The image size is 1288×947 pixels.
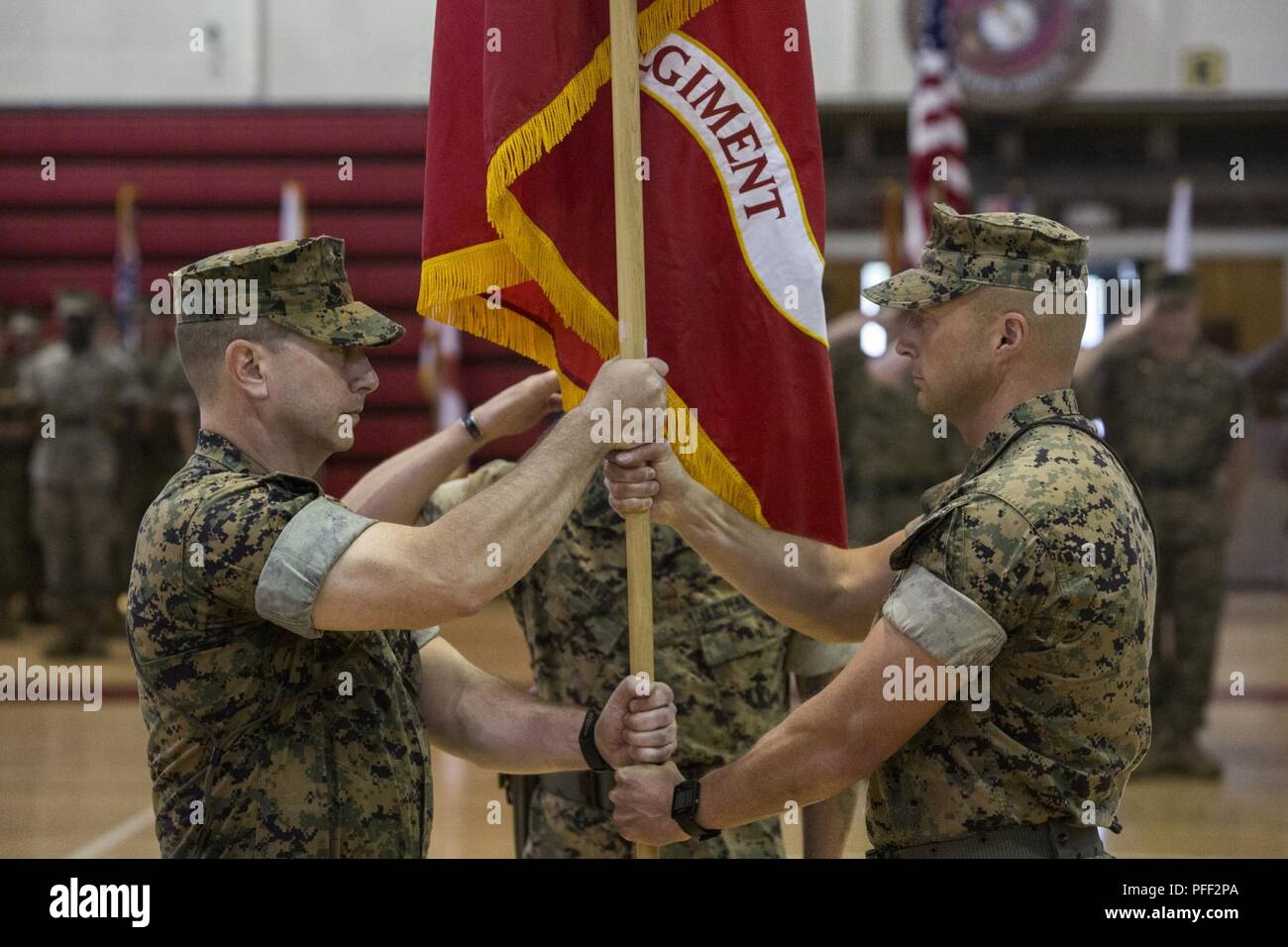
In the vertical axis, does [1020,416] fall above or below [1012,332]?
below

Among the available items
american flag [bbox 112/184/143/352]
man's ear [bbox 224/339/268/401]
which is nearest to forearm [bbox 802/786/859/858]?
man's ear [bbox 224/339/268/401]

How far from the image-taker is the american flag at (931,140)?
5949 millimetres

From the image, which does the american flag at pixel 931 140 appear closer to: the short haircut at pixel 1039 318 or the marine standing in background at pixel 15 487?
the short haircut at pixel 1039 318

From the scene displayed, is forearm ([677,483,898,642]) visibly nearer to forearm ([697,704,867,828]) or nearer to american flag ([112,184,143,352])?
forearm ([697,704,867,828])

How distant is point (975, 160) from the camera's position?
32.6 feet

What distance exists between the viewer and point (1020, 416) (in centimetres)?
202

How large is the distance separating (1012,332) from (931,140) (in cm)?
445

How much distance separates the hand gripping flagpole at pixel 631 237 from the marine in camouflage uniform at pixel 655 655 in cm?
31

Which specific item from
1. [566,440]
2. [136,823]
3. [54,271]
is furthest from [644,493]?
[54,271]

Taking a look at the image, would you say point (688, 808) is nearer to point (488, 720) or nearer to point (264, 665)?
point (488, 720)

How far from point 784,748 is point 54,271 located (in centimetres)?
959

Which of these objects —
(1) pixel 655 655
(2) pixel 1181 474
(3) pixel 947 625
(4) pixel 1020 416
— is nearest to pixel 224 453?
(1) pixel 655 655

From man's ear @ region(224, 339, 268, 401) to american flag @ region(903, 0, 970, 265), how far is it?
4.22m

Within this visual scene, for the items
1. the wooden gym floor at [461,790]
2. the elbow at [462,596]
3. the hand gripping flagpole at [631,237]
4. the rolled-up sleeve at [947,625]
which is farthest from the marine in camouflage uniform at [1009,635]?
the wooden gym floor at [461,790]
